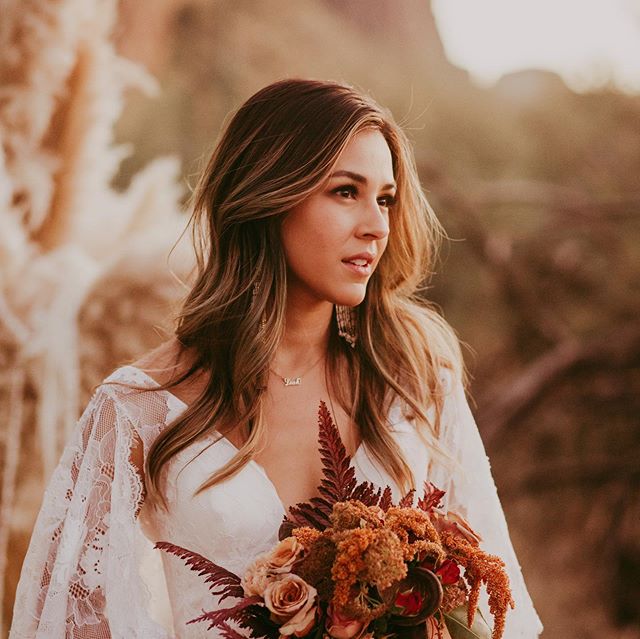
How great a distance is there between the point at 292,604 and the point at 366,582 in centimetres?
13

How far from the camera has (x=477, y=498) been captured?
2.40m

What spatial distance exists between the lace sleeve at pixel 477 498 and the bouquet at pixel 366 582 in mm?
546

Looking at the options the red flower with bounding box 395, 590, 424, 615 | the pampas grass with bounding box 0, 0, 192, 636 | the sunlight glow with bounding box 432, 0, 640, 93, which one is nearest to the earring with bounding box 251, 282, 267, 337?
the red flower with bounding box 395, 590, 424, 615

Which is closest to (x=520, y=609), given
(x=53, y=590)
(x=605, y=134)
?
(x=53, y=590)

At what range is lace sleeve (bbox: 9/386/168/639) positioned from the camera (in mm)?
2041

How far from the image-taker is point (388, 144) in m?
2.33

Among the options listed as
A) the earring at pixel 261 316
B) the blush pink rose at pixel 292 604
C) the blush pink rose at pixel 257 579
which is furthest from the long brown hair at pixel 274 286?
the blush pink rose at pixel 292 604

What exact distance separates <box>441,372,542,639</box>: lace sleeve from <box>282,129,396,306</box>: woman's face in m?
0.52

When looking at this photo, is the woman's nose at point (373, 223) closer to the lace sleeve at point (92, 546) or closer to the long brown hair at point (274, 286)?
the long brown hair at point (274, 286)

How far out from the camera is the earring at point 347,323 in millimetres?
2445

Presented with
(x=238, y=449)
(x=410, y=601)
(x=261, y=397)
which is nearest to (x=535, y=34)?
(x=261, y=397)

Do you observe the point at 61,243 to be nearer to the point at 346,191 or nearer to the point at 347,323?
the point at 347,323

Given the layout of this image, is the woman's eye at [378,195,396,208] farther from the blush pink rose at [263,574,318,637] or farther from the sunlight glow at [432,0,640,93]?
the sunlight glow at [432,0,640,93]

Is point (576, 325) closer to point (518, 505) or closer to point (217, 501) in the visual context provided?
point (518, 505)
